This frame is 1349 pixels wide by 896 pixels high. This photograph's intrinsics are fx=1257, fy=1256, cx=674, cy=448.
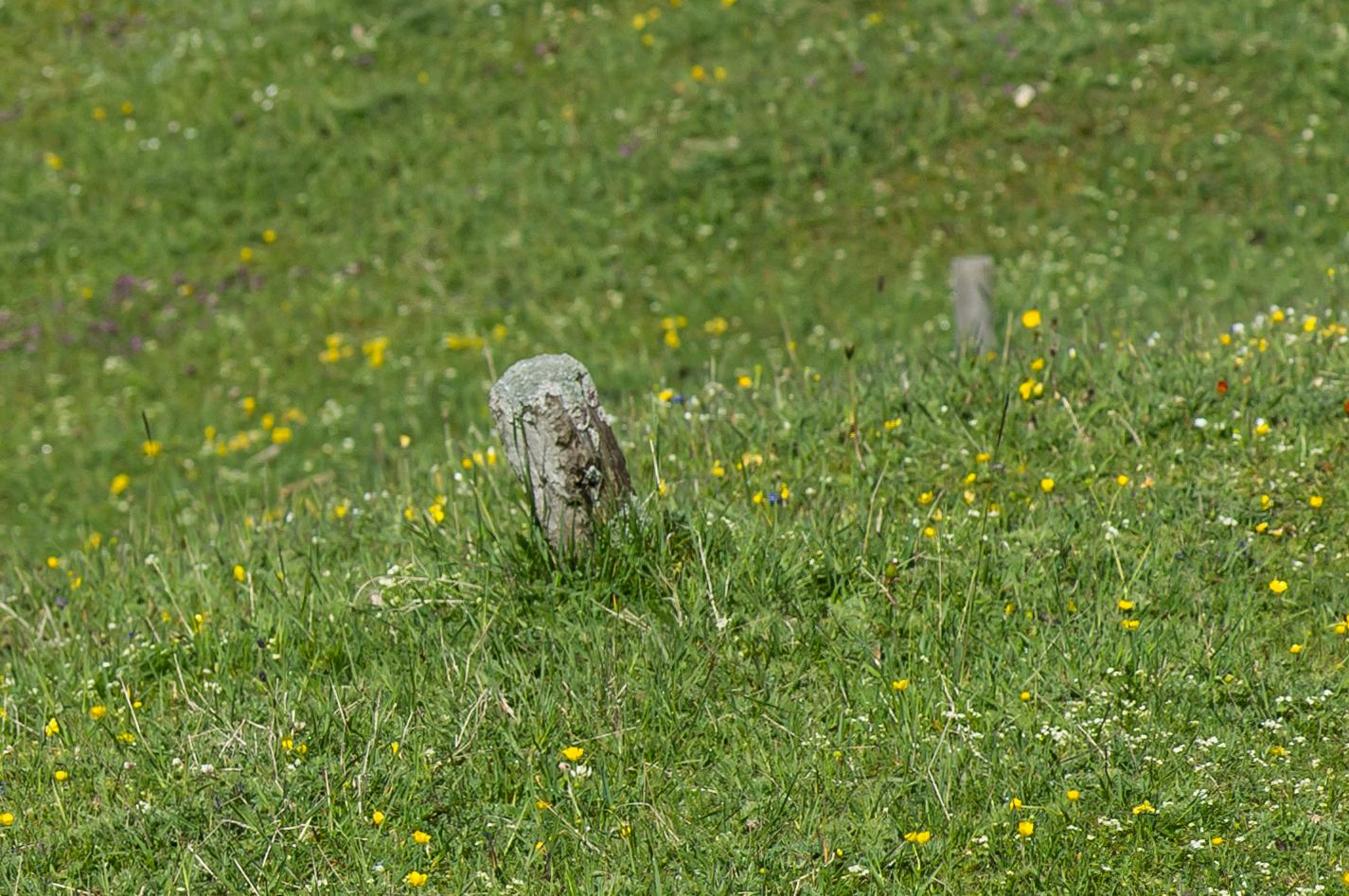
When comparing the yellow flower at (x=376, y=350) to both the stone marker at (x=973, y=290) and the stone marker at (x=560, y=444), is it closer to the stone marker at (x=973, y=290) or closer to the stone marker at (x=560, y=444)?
the stone marker at (x=973, y=290)

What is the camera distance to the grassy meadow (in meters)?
3.81

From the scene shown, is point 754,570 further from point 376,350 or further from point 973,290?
point 376,350

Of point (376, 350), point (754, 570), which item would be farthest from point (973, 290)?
point (376, 350)

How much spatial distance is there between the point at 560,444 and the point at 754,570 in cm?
90

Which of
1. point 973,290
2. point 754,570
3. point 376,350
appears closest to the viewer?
point 754,570

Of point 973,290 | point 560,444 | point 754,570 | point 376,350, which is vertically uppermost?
point 560,444

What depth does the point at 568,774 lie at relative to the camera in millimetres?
3967

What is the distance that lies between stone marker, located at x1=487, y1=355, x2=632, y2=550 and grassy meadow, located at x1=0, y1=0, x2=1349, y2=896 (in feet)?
0.61

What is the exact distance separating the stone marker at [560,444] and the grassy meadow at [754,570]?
0.61 feet

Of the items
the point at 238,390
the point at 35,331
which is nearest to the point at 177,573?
the point at 238,390

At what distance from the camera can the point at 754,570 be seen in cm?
480

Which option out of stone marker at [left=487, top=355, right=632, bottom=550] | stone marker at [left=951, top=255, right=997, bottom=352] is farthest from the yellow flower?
stone marker at [left=487, top=355, right=632, bottom=550]

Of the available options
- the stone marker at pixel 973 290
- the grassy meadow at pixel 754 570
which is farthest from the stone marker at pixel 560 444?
the stone marker at pixel 973 290

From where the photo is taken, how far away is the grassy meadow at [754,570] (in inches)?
150
